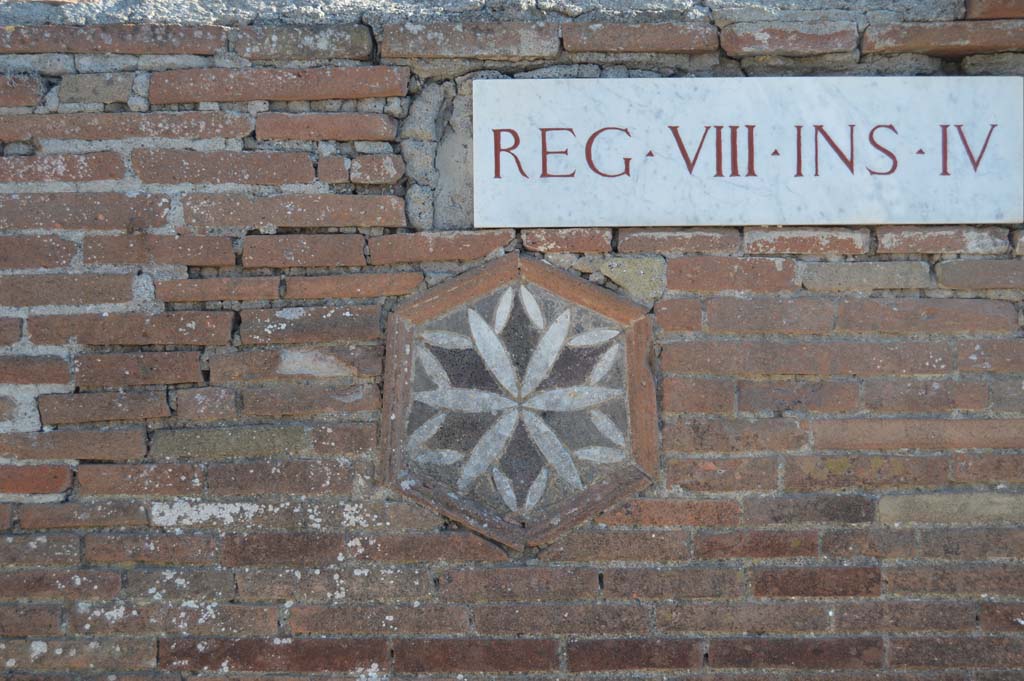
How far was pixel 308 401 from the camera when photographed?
2104 mm

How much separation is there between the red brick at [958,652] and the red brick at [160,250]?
193cm

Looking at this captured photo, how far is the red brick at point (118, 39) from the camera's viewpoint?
2.11 meters

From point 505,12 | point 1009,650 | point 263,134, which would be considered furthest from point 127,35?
point 1009,650

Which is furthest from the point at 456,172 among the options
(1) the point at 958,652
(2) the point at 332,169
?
(1) the point at 958,652

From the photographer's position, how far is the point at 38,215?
2.12 metres

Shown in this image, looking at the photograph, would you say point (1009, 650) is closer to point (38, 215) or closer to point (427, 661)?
point (427, 661)

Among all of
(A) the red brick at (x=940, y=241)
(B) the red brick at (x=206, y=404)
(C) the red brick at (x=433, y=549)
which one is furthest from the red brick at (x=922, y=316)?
(B) the red brick at (x=206, y=404)

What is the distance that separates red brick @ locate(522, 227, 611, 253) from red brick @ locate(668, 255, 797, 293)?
0.18 m

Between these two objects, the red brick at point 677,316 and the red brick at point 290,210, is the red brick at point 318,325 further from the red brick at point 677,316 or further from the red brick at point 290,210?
the red brick at point 677,316

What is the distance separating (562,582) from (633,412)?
45 cm

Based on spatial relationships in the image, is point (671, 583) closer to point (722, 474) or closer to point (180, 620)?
point (722, 474)

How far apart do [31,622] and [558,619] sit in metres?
1.29

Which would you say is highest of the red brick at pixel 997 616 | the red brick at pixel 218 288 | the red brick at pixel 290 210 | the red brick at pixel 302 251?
the red brick at pixel 290 210

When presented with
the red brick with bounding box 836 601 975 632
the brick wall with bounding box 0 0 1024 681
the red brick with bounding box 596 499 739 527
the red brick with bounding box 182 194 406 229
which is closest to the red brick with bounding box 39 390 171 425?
the brick wall with bounding box 0 0 1024 681
